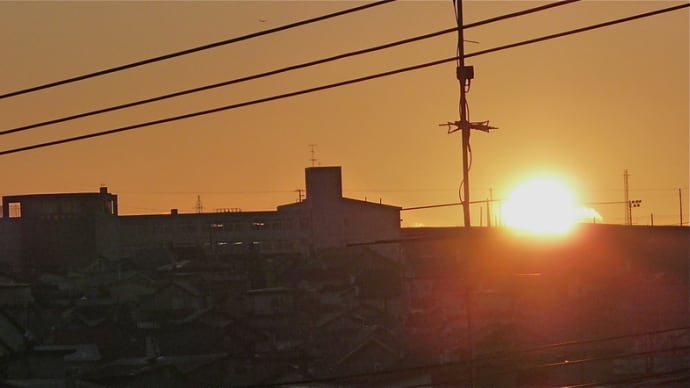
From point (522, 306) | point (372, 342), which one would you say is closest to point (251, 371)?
point (372, 342)

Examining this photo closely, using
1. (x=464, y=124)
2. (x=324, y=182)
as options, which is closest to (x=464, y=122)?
(x=464, y=124)

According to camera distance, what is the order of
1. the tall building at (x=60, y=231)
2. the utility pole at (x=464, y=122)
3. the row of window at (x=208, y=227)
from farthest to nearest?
the row of window at (x=208, y=227) → the tall building at (x=60, y=231) → the utility pole at (x=464, y=122)

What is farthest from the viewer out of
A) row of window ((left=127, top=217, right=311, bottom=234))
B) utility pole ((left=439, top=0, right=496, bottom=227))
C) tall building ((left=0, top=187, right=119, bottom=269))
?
row of window ((left=127, top=217, right=311, bottom=234))

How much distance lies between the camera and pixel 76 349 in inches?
1114

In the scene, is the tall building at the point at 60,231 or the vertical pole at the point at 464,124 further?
the tall building at the point at 60,231

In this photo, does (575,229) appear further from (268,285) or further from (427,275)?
(268,285)

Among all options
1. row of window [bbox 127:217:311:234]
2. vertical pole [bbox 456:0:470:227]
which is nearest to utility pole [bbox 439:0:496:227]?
vertical pole [bbox 456:0:470:227]

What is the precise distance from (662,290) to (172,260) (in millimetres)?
20205

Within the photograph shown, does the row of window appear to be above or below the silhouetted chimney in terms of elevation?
below

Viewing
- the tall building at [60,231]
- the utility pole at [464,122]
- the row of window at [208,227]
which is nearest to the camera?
the utility pole at [464,122]

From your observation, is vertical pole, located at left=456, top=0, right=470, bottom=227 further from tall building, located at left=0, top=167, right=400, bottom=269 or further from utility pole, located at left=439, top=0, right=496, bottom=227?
tall building, located at left=0, top=167, right=400, bottom=269

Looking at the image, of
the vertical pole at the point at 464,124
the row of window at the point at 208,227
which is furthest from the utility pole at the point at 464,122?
the row of window at the point at 208,227

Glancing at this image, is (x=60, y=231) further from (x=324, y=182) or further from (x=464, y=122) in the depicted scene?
(x=464, y=122)

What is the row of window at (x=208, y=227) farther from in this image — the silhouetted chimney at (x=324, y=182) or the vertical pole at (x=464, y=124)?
the vertical pole at (x=464, y=124)
